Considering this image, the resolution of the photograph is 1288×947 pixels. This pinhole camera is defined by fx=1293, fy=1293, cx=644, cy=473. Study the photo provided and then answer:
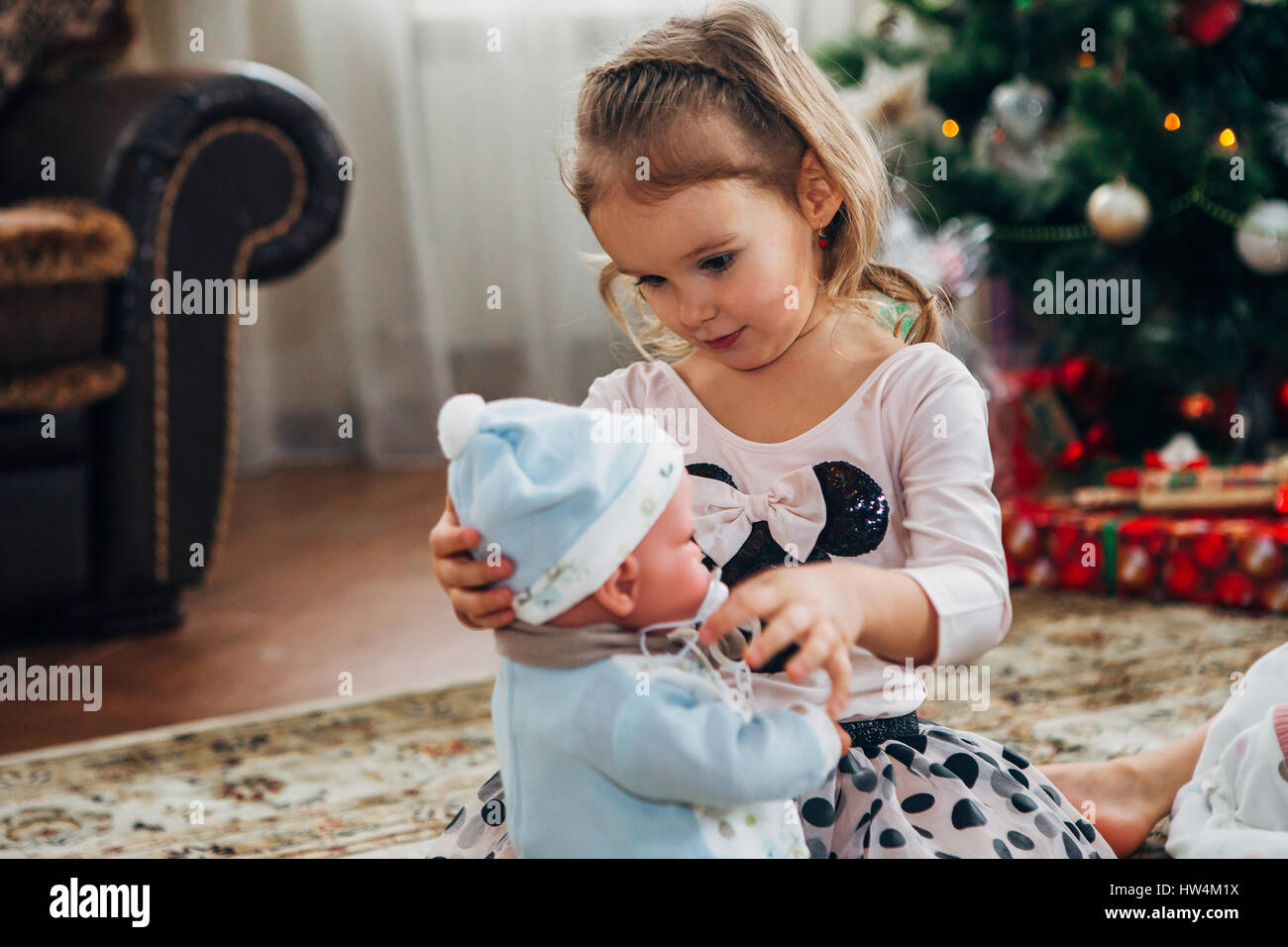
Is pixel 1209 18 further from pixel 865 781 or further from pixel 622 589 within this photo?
pixel 622 589

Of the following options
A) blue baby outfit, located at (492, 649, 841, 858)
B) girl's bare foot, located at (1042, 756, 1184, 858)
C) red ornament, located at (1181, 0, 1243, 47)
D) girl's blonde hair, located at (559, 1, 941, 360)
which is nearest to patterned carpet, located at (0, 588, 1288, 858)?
girl's bare foot, located at (1042, 756, 1184, 858)

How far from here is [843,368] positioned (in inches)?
35.3

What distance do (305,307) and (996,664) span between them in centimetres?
217

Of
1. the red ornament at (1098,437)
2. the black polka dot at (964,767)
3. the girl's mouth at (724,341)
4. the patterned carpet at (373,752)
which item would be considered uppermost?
the girl's mouth at (724,341)

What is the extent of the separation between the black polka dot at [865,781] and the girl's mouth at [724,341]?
0.30 meters

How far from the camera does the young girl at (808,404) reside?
0.80m

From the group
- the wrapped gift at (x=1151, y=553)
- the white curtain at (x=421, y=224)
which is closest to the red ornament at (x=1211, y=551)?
the wrapped gift at (x=1151, y=553)

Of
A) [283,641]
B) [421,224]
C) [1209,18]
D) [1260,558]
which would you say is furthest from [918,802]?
[421,224]

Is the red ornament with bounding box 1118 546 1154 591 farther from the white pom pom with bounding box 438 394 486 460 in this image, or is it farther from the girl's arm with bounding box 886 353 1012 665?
the white pom pom with bounding box 438 394 486 460

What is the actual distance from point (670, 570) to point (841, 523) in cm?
21

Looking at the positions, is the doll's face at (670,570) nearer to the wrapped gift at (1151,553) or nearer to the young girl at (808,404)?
the young girl at (808,404)

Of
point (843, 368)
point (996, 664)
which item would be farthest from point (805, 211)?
point (996, 664)

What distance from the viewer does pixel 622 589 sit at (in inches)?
26.7
